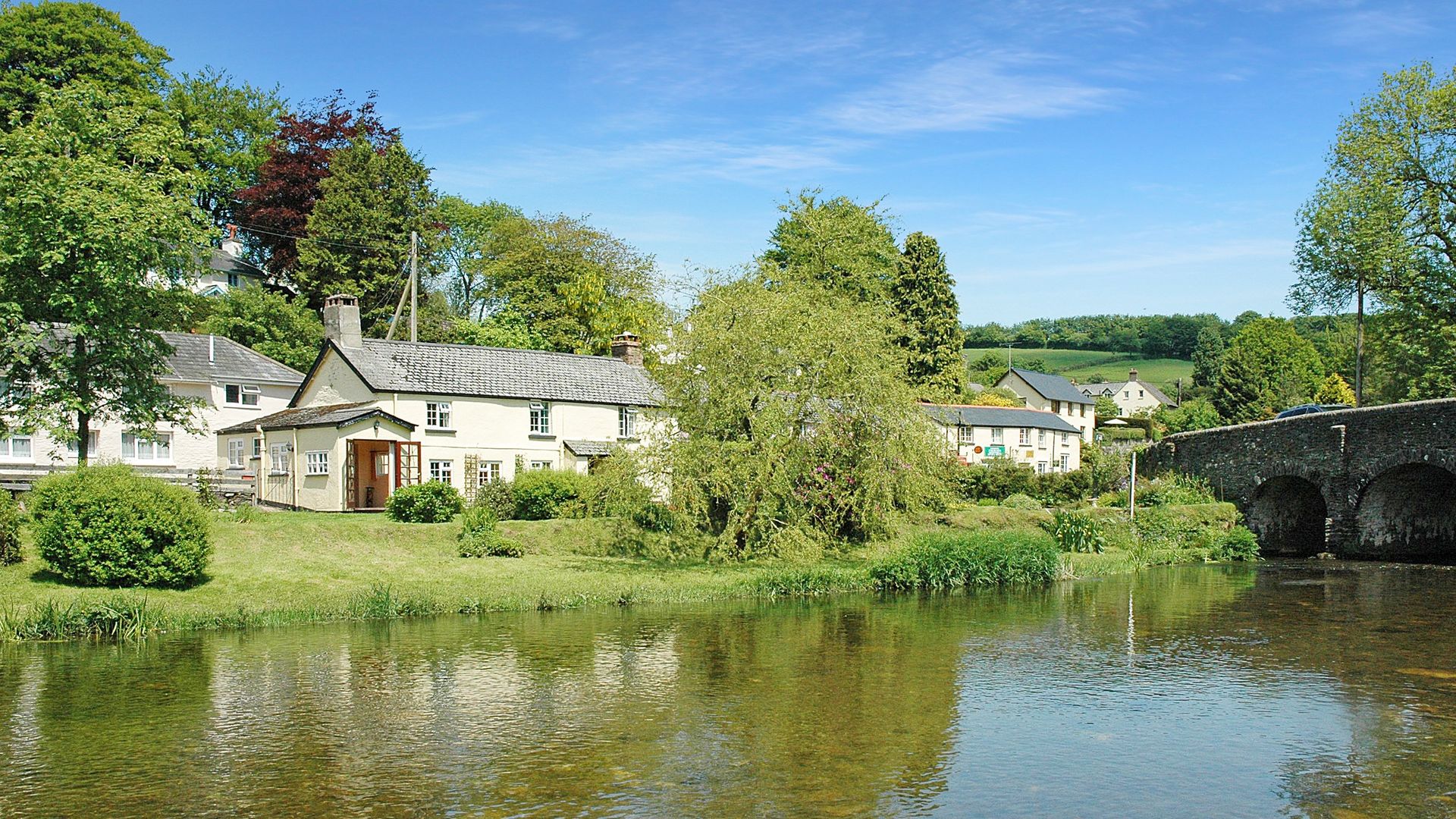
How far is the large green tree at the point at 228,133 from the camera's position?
64.5 metres

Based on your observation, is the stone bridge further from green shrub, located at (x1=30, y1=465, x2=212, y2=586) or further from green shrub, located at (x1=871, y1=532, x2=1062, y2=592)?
green shrub, located at (x1=30, y1=465, x2=212, y2=586)

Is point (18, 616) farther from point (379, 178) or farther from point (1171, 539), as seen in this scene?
point (379, 178)

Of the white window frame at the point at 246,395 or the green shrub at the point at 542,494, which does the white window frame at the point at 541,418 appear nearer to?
the green shrub at the point at 542,494

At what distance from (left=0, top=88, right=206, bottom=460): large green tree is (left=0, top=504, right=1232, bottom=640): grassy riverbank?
4.81 m

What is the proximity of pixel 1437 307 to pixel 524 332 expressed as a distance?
1668 inches

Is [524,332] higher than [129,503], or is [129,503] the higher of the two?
[524,332]

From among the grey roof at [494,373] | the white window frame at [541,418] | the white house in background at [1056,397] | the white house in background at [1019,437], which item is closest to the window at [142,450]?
the grey roof at [494,373]

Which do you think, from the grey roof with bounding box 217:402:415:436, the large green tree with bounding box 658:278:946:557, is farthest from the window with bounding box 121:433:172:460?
the large green tree with bounding box 658:278:946:557

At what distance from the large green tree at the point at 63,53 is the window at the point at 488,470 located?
97.7ft

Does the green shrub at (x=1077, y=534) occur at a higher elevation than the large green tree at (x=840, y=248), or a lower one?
lower

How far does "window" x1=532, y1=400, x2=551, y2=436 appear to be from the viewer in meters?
41.8

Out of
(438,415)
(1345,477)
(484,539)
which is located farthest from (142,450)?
(1345,477)

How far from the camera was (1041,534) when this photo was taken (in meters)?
35.6

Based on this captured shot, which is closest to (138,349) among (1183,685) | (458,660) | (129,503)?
(129,503)
